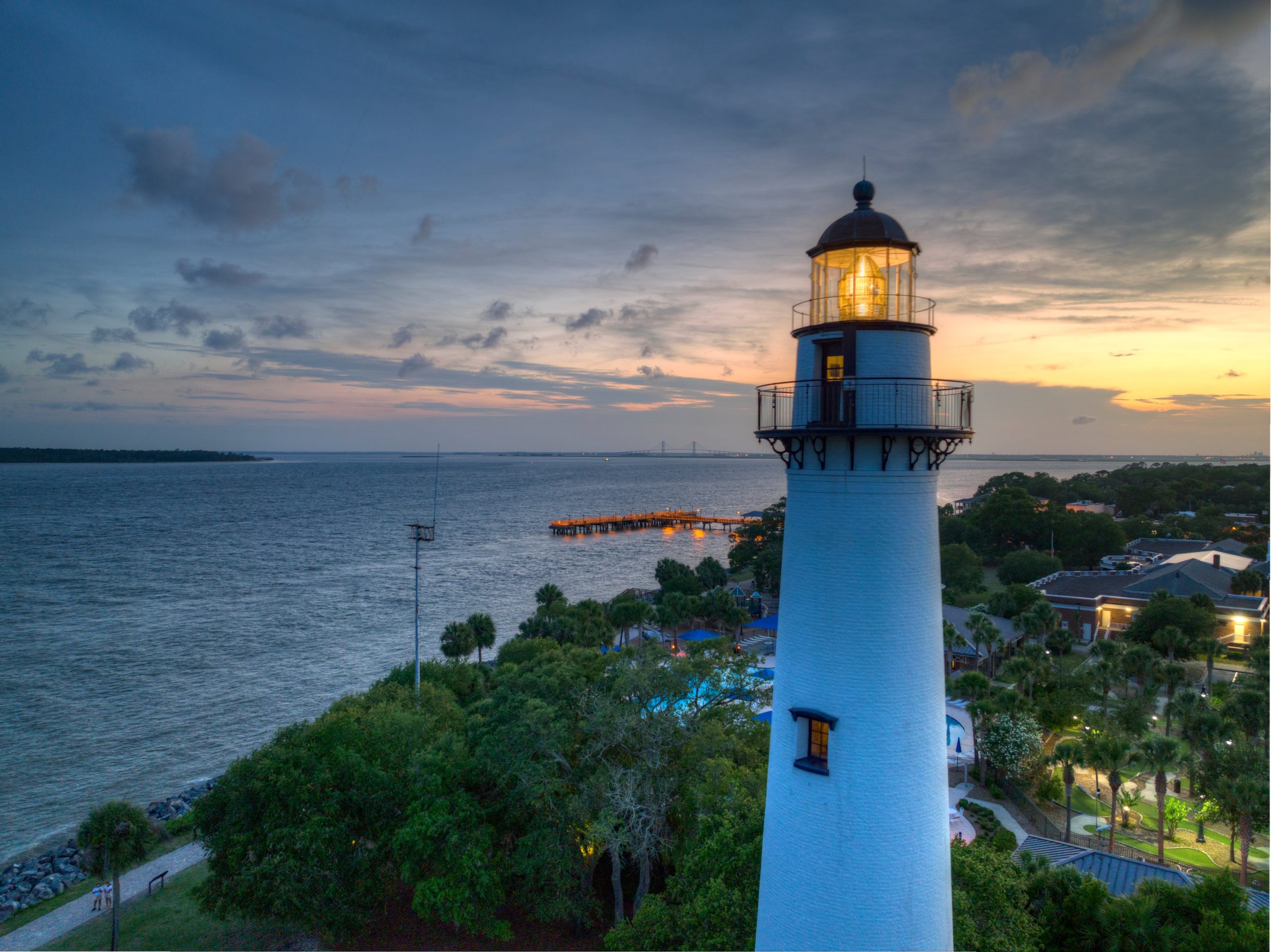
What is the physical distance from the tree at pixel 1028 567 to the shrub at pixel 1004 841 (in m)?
43.3

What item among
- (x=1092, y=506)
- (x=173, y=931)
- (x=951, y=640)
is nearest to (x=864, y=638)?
(x=173, y=931)

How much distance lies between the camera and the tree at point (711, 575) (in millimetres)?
58688

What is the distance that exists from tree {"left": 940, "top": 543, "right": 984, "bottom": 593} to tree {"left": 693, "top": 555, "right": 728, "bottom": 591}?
18.6 m

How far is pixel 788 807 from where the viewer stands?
27.3 feet

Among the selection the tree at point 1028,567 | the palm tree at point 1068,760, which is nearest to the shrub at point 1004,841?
the palm tree at point 1068,760

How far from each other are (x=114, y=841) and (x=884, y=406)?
22.8 meters

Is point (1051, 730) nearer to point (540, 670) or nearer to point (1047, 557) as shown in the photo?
point (540, 670)

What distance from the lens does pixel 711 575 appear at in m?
58.9

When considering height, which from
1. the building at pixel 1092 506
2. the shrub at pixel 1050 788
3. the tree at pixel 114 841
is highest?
the building at pixel 1092 506

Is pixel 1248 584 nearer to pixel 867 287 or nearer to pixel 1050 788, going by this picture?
pixel 1050 788

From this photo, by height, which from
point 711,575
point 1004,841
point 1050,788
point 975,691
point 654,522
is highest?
point 711,575

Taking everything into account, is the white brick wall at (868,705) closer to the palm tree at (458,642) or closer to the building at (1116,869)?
the building at (1116,869)

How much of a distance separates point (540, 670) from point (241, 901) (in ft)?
30.0

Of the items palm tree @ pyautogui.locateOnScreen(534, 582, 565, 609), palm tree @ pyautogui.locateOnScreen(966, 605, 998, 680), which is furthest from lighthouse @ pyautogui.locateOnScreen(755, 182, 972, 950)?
palm tree @ pyautogui.locateOnScreen(534, 582, 565, 609)
